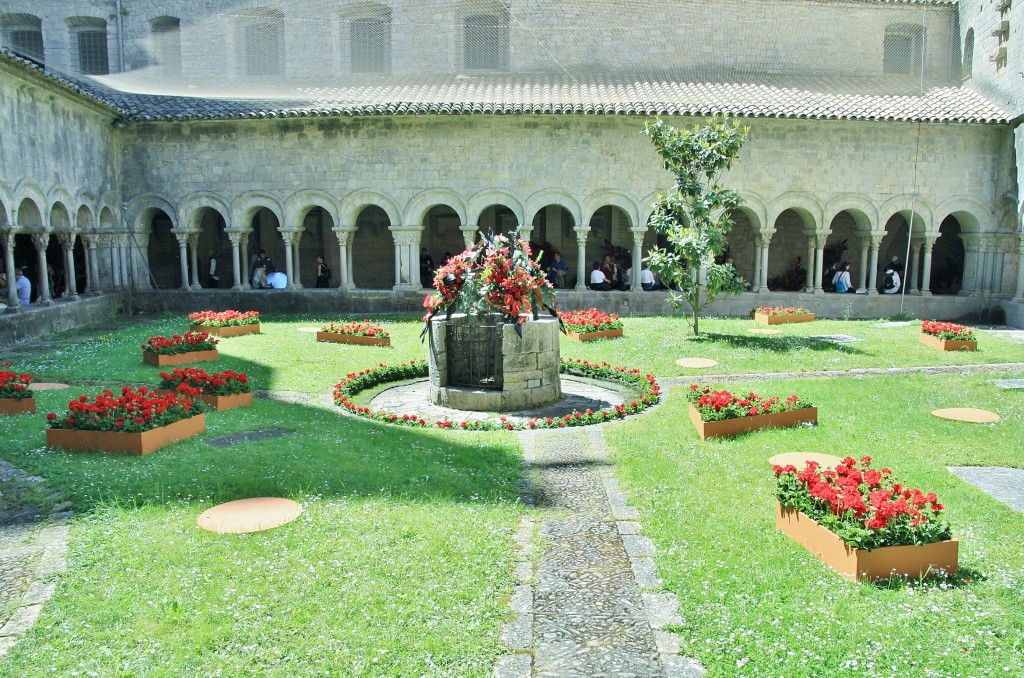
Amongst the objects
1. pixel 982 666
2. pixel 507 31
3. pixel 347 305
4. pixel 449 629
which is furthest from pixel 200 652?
pixel 507 31

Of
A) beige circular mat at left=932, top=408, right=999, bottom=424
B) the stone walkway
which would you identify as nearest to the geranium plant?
the stone walkway

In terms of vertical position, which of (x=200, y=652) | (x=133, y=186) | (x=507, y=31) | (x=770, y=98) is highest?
(x=507, y=31)

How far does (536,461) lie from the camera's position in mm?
8047

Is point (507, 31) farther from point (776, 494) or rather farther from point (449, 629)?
point (449, 629)

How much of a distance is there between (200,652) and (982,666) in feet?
13.4

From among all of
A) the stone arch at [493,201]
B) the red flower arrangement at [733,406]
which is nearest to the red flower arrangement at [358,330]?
the stone arch at [493,201]

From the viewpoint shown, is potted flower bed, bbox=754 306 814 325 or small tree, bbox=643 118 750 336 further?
potted flower bed, bbox=754 306 814 325

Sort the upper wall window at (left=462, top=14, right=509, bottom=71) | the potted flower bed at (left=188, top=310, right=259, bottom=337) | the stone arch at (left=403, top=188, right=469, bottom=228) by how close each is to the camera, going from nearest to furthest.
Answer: the potted flower bed at (left=188, top=310, right=259, bottom=337) → the stone arch at (left=403, top=188, right=469, bottom=228) → the upper wall window at (left=462, top=14, right=509, bottom=71)

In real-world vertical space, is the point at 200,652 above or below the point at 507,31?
below

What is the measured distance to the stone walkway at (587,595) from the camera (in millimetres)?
4285

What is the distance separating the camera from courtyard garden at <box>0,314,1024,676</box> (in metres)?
4.27

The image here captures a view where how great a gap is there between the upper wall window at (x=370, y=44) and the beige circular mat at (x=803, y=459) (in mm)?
19114

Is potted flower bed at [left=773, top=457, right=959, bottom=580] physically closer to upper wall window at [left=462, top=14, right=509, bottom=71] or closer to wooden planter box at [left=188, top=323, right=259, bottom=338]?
wooden planter box at [left=188, top=323, right=259, bottom=338]

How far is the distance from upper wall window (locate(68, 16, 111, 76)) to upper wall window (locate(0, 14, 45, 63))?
3.37 ft
